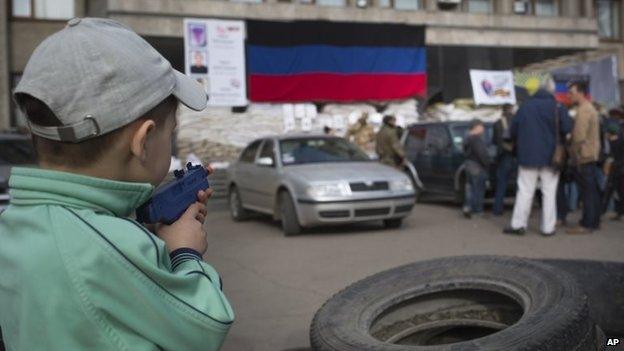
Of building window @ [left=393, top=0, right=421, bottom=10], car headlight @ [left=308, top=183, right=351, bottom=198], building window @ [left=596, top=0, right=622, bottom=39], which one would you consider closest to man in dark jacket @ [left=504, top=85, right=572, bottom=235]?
car headlight @ [left=308, top=183, right=351, bottom=198]

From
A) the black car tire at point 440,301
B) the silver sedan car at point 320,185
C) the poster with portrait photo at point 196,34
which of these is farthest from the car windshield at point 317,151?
the poster with portrait photo at point 196,34

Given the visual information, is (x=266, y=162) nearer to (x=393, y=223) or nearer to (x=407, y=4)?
(x=393, y=223)

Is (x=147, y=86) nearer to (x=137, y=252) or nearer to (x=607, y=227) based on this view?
(x=137, y=252)

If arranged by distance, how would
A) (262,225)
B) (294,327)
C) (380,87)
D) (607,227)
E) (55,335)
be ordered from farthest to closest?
(380,87), (262,225), (607,227), (294,327), (55,335)

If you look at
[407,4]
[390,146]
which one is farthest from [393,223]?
[407,4]

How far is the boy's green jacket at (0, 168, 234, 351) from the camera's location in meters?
1.19

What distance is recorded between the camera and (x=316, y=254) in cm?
809

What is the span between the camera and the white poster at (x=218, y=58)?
1819 cm

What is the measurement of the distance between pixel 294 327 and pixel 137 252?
388cm

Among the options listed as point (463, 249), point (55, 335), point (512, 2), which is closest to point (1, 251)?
point (55, 335)

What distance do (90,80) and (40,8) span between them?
78.2 ft

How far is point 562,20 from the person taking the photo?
28.0m

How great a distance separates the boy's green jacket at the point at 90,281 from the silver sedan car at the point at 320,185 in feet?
26.1
